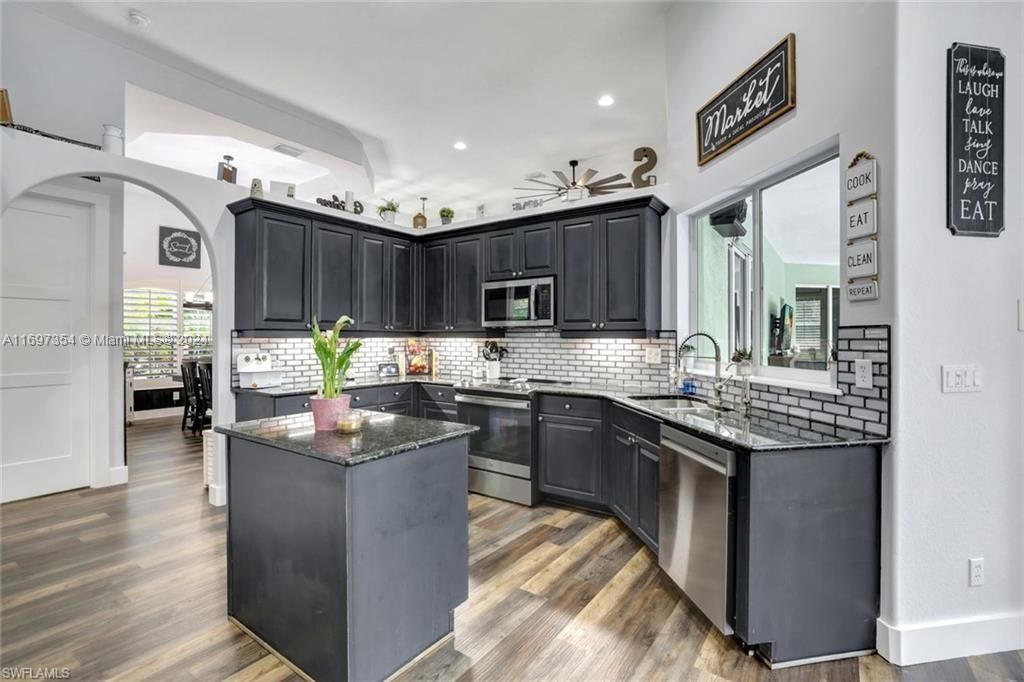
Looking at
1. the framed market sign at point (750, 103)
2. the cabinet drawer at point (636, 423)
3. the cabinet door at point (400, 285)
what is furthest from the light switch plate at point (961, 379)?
the cabinet door at point (400, 285)

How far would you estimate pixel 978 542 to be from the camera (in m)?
2.05

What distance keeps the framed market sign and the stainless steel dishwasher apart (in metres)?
1.81

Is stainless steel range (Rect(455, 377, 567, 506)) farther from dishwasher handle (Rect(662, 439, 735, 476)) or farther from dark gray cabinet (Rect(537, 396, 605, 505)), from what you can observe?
dishwasher handle (Rect(662, 439, 735, 476))

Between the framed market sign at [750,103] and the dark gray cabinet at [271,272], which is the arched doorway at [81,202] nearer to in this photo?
the dark gray cabinet at [271,272]

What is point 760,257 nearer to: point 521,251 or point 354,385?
point 521,251

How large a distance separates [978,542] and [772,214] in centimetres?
187

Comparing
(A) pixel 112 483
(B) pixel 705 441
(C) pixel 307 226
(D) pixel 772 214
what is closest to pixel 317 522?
(B) pixel 705 441

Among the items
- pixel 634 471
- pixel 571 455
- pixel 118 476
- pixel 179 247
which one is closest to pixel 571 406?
pixel 571 455

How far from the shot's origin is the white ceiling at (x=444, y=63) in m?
3.53

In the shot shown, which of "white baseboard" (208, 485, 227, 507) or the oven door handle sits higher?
the oven door handle

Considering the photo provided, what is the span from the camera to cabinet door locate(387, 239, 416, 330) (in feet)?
17.0

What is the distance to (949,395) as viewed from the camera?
2012 millimetres

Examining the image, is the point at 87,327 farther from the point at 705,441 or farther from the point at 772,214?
the point at 772,214

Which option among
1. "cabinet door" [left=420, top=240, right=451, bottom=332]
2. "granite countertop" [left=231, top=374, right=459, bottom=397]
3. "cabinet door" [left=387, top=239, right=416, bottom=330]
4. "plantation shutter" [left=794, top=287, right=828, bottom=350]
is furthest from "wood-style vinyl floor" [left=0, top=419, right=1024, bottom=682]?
"cabinet door" [left=387, top=239, right=416, bottom=330]
